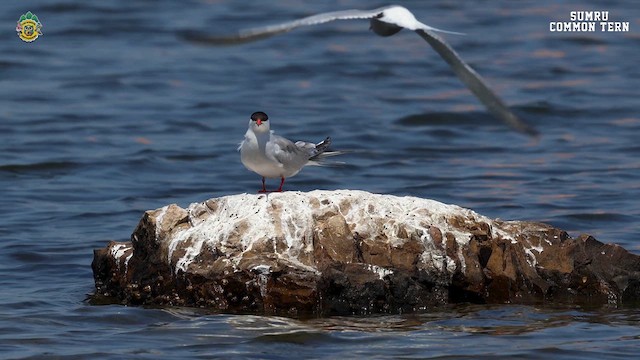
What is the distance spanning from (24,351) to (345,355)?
1981mm

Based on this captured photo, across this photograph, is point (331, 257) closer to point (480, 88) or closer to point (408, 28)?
point (480, 88)

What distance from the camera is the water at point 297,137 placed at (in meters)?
8.16

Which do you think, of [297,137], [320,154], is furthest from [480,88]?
[297,137]

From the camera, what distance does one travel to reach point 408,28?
7992 millimetres

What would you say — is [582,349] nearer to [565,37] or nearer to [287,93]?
[287,93]

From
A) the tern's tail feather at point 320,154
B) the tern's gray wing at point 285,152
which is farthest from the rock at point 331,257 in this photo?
the tern's tail feather at point 320,154

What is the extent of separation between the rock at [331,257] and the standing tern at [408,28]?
93 centimetres

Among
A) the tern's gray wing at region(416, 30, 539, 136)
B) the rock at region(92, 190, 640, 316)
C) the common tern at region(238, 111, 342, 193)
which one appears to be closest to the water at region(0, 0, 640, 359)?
the rock at region(92, 190, 640, 316)

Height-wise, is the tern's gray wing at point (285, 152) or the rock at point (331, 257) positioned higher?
the tern's gray wing at point (285, 152)

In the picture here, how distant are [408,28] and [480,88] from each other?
58 centimetres

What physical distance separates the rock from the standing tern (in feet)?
3.05

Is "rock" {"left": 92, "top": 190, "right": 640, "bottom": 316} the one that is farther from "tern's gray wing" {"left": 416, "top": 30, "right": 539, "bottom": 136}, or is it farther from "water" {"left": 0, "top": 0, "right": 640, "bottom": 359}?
"tern's gray wing" {"left": 416, "top": 30, "right": 539, "bottom": 136}

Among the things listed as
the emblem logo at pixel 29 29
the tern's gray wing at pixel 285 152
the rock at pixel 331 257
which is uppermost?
the emblem logo at pixel 29 29

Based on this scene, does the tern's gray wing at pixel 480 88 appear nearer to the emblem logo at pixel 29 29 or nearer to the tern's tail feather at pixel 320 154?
the tern's tail feather at pixel 320 154
